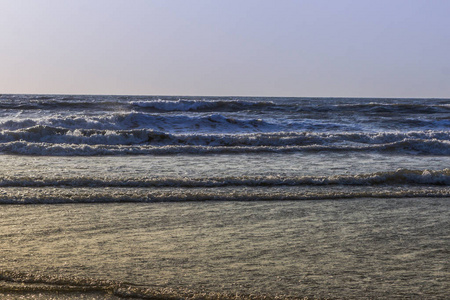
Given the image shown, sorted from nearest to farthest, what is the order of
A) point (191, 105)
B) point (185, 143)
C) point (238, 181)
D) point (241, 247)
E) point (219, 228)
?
point (241, 247) → point (219, 228) → point (238, 181) → point (185, 143) → point (191, 105)

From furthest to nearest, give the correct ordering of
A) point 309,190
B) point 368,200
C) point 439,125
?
point 439,125 → point 309,190 → point 368,200

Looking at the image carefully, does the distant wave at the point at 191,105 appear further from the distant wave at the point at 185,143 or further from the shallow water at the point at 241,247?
the shallow water at the point at 241,247

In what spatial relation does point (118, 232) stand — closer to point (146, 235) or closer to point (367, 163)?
point (146, 235)

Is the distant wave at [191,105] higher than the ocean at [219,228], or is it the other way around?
the distant wave at [191,105]

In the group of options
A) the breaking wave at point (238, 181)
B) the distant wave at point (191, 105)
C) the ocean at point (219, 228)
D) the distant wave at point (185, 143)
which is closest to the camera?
the ocean at point (219, 228)

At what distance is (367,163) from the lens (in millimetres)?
8766

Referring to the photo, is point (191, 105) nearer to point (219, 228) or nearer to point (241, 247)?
point (219, 228)

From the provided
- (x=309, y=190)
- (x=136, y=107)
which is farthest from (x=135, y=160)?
(x=136, y=107)

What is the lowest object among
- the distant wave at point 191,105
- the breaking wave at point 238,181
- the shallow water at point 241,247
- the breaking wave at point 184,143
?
the shallow water at point 241,247

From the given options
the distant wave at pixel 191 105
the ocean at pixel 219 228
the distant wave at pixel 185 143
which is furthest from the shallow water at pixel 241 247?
the distant wave at pixel 191 105

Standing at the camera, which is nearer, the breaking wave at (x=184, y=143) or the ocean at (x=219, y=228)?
the ocean at (x=219, y=228)

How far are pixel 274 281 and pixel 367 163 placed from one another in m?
6.51

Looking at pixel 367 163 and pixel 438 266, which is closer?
pixel 438 266

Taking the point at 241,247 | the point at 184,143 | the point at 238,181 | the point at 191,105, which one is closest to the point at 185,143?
the point at 184,143
